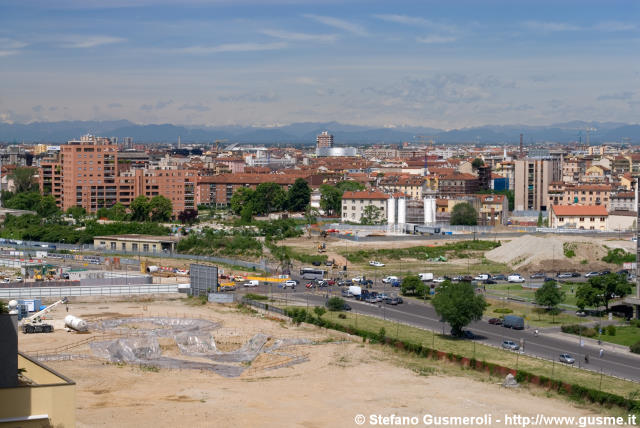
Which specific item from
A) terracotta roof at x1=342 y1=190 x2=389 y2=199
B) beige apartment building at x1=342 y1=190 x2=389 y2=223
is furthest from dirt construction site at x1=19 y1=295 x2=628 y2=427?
terracotta roof at x1=342 y1=190 x2=389 y2=199

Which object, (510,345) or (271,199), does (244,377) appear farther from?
(271,199)

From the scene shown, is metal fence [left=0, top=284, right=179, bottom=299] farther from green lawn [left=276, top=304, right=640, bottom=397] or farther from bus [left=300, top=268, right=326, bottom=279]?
green lawn [left=276, top=304, right=640, bottom=397]

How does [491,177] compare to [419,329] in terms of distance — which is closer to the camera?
[419,329]

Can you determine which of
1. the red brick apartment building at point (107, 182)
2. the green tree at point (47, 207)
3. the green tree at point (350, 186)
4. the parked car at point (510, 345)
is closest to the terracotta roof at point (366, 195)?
the red brick apartment building at point (107, 182)

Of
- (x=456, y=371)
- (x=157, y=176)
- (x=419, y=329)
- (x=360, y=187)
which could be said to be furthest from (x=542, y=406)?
(x=360, y=187)

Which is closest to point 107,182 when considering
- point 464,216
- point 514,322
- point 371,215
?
point 371,215

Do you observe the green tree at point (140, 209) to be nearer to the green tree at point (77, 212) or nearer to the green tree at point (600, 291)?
the green tree at point (77, 212)

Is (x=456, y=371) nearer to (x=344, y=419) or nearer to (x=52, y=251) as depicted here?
(x=344, y=419)
